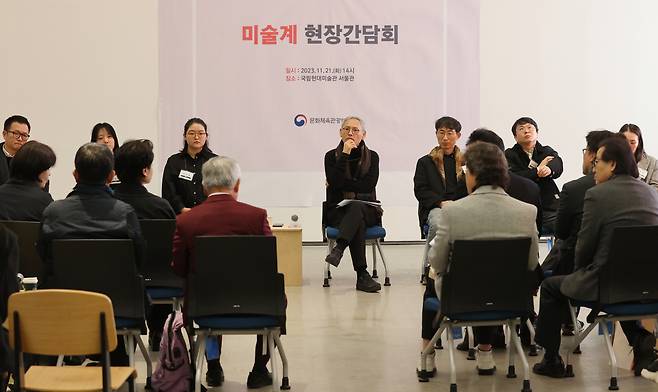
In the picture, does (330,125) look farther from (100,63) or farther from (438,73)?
(100,63)

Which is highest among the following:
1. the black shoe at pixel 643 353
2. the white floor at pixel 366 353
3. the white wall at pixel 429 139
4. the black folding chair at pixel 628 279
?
the white wall at pixel 429 139

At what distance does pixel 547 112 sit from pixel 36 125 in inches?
210

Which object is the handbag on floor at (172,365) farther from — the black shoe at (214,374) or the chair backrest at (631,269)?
the chair backrest at (631,269)

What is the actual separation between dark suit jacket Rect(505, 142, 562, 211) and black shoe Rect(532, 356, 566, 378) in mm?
2273

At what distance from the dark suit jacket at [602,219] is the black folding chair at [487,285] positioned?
1.05 feet

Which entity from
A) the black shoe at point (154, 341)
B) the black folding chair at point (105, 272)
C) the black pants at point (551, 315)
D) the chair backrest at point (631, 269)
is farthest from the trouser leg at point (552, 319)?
the black shoe at point (154, 341)

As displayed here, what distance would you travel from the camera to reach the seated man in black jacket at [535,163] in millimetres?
6523

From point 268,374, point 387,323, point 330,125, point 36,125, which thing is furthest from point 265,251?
point 36,125

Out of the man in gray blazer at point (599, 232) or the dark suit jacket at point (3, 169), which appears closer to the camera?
the man in gray blazer at point (599, 232)

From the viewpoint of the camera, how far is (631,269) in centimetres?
425

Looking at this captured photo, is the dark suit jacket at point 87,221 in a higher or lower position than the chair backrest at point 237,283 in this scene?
higher

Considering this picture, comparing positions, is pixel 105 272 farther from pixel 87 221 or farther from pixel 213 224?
pixel 213 224

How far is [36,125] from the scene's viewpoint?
29.0 feet

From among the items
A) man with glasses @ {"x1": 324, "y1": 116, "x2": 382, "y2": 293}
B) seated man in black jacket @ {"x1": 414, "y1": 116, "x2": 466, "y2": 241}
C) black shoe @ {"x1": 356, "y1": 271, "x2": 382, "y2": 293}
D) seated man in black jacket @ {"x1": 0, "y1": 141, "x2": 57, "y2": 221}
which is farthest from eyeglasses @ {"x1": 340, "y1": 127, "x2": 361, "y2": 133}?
seated man in black jacket @ {"x1": 0, "y1": 141, "x2": 57, "y2": 221}
